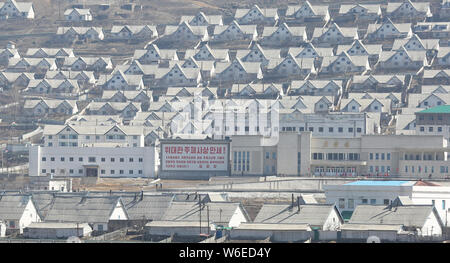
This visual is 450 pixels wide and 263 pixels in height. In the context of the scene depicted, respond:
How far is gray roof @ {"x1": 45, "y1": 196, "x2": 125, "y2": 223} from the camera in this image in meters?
65.4

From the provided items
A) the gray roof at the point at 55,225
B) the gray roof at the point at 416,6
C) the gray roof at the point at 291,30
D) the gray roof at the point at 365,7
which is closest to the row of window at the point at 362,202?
the gray roof at the point at 55,225

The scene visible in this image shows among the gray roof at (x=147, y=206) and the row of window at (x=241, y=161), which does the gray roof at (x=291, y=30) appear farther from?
the gray roof at (x=147, y=206)

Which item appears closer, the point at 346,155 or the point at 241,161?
the point at 346,155

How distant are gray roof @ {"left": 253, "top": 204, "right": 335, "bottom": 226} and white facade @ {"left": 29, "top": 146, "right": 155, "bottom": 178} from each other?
3064 centimetres

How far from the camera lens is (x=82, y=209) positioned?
66438 millimetres

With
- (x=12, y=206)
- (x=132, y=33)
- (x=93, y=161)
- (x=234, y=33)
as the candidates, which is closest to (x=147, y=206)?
(x=12, y=206)

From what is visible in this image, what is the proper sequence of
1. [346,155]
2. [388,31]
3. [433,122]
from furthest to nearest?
[388,31] → [433,122] → [346,155]

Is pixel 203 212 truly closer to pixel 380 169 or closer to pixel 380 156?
pixel 380 169

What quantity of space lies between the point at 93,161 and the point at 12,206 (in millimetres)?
26300

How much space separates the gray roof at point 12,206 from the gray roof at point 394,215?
1815cm

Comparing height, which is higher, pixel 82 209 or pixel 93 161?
pixel 93 161

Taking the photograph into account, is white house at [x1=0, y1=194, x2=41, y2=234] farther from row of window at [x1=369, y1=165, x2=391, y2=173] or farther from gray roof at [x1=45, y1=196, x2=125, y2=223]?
row of window at [x1=369, y1=165, x2=391, y2=173]
